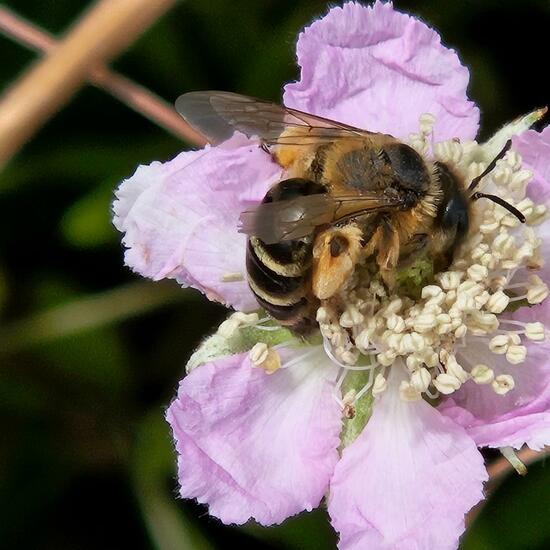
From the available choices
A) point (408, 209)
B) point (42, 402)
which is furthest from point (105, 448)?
point (408, 209)

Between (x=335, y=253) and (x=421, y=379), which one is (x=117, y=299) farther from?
(x=335, y=253)

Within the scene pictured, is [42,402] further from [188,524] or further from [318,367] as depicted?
[318,367]

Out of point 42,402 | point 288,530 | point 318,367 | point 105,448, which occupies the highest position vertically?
point 318,367

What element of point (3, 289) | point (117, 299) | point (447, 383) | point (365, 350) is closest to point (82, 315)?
point (117, 299)

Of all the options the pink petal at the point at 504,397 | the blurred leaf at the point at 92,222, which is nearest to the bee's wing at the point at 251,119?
the pink petal at the point at 504,397

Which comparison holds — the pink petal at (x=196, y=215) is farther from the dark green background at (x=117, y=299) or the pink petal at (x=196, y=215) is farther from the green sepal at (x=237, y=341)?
the dark green background at (x=117, y=299)

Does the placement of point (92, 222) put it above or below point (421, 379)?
above
